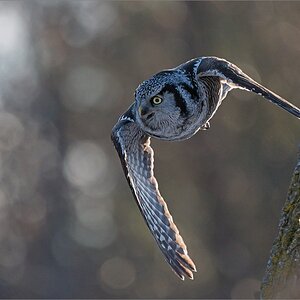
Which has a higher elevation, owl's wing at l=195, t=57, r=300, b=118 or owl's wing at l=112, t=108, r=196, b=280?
owl's wing at l=195, t=57, r=300, b=118

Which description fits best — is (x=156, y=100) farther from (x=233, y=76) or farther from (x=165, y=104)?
(x=233, y=76)

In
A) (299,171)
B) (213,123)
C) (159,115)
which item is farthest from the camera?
(213,123)

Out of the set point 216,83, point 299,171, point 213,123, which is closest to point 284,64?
point 213,123

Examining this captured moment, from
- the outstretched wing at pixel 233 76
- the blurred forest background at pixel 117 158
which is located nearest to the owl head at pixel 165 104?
the outstretched wing at pixel 233 76

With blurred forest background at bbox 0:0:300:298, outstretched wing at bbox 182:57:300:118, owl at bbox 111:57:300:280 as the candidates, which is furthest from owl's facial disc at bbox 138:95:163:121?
blurred forest background at bbox 0:0:300:298

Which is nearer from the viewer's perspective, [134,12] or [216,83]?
[216,83]

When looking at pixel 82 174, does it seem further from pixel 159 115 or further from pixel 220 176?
pixel 159 115

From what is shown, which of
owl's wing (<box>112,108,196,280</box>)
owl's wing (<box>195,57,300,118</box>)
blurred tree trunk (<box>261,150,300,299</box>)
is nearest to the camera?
blurred tree trunk (<box>261,150,300,299</box>)

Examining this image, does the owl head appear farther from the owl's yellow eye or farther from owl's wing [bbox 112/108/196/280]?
owl's wing [bbox 112/108/196/280]
